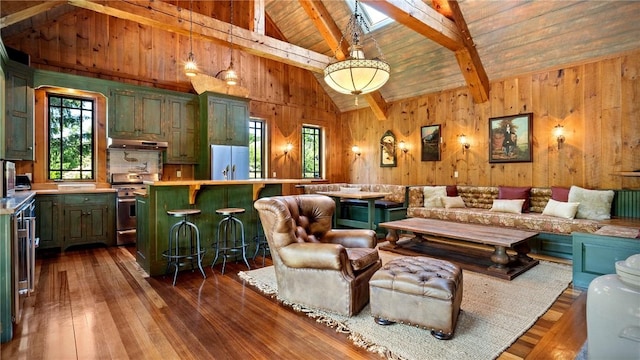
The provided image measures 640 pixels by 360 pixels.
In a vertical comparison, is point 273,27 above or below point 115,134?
above

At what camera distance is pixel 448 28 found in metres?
5.14

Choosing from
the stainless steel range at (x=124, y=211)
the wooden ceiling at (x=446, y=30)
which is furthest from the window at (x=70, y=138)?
the wooden ceiling at (x=446, y=30)

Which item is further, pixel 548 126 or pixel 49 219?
pixel 548 126

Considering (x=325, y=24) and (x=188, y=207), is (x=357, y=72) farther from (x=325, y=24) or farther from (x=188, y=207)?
(x=325, y=24)

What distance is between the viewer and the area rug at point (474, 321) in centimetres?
212

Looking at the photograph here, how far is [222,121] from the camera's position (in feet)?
21.1

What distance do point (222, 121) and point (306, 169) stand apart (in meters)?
2.98

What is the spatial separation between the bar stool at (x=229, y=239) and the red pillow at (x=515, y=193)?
4704 mm

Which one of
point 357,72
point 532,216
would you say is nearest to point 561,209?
point 532,216

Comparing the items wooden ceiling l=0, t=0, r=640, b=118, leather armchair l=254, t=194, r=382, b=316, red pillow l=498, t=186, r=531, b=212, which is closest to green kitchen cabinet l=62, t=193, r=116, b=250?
wooden ceiling l=0, t=0, r=640, b=118

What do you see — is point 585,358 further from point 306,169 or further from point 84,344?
point 306,169

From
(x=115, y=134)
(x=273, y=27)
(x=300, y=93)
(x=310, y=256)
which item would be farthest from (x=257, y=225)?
(x=273, y=27)

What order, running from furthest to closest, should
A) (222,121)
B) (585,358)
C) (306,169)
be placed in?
1. (306,169)
2. (222,121)
3. (585,358)

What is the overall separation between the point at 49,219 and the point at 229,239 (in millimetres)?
2922
